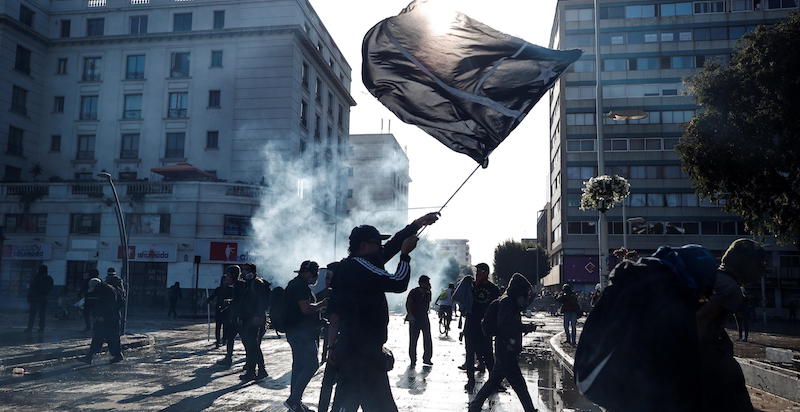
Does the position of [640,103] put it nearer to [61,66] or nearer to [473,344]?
[61,66]

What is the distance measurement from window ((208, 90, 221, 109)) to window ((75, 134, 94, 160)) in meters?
9.06

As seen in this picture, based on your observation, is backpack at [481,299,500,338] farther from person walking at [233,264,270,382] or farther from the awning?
the awning

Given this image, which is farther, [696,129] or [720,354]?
[696,129]

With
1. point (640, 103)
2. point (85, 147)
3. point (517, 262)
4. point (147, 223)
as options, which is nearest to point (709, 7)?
point (640, 103)

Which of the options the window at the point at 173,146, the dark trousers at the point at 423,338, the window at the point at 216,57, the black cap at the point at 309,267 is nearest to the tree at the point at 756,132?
the dark trousers at the point at 423,338

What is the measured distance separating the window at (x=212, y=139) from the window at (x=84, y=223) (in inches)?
324

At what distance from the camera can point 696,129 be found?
1630 cm

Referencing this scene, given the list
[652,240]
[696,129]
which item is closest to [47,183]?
[696,129]

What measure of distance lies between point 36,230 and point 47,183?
121 inches

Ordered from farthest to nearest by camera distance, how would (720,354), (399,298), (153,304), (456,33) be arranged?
(399,298) → (153,304) → (456,33) → (720,354)

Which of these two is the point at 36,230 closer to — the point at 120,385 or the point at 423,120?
the point at 120,385

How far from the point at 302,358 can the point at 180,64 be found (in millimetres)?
38724

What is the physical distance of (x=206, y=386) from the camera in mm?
9234

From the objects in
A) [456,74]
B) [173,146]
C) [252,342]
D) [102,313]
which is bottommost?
[252,342]
